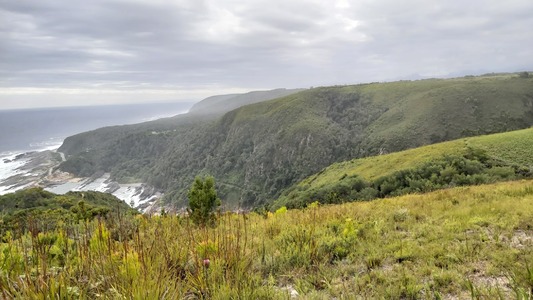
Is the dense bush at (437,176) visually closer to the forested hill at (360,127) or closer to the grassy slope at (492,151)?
the grassy slope at (492,151)

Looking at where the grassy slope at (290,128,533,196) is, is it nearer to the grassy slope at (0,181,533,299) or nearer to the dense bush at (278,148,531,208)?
the dense bush at (278,148,531,208)

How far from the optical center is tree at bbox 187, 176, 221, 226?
796 cm

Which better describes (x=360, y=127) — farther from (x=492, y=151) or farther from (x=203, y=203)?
(x=203, y=203)

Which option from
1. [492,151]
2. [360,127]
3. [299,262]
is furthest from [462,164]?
[360,127]

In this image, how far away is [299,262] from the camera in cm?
446

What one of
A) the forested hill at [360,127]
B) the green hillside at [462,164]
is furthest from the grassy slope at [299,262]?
the forested hill at [360,127]

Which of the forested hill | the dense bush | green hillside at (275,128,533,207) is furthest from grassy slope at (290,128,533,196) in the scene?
the forested hill

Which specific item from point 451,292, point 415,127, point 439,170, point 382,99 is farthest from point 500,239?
point 382,99

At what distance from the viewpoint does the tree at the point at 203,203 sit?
7.96 m

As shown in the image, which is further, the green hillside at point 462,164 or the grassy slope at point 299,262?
the green hillside at point 462,164

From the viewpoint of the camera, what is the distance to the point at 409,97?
163250 millimetres

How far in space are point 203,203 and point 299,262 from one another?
5069 mm

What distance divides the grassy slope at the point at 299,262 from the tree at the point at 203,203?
1.71 metres

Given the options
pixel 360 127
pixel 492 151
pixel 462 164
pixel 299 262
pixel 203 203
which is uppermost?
pixel 299 262
